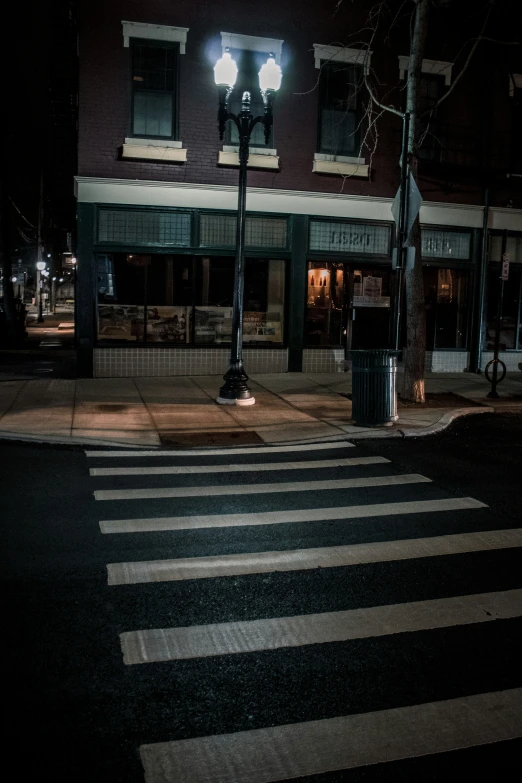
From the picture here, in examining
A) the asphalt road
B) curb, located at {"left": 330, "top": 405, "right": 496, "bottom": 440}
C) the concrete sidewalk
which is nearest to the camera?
the asphalt road

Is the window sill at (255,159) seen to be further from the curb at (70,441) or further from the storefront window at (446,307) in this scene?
the curb at (70,441)

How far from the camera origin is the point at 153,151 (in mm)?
16109

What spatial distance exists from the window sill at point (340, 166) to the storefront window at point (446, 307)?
314 centimetres

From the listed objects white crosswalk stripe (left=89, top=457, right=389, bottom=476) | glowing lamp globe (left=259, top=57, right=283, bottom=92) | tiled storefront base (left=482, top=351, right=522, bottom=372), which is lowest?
white crosswalk stripe (left=89, top=457, right=389, bottom=476)

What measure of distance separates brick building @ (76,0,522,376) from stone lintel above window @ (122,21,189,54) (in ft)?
0.13

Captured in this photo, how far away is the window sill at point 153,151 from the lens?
16.0 meters

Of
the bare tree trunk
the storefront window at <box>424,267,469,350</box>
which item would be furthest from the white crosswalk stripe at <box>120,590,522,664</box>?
the storefront window at <box>424,267,469,350</box>

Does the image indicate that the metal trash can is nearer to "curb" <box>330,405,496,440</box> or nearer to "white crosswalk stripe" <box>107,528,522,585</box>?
"curb" <box>330,405,496,440</box>

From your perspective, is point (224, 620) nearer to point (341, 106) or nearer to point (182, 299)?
point (182, 299)

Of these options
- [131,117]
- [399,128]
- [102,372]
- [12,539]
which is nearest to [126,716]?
[12,539]

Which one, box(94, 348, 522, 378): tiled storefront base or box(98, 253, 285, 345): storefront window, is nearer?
box(98, 253, 285, 345): storefront window

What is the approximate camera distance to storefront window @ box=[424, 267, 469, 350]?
18.9 meters

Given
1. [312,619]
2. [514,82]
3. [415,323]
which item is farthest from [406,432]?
[514,82]

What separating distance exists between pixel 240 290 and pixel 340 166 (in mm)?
6236
